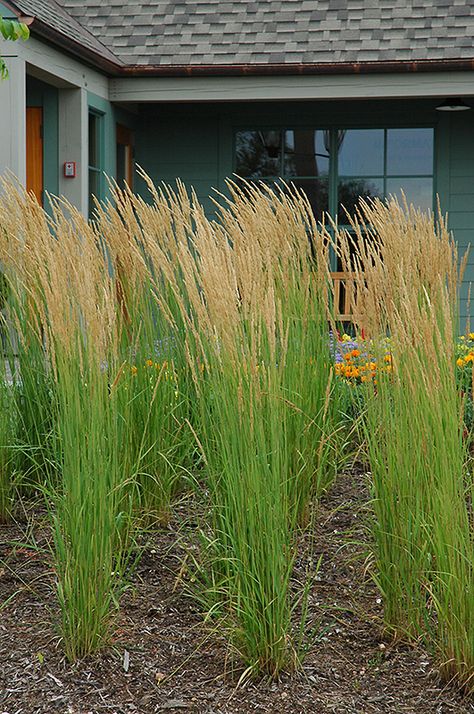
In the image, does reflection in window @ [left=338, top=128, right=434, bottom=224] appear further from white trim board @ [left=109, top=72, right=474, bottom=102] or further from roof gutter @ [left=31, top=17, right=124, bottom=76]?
roof gutter @ [left=31, top=17, right=124, bottom=76]

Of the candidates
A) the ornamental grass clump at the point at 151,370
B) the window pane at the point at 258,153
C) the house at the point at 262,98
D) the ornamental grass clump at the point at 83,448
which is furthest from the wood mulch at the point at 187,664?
the window pane at the point at 258,153

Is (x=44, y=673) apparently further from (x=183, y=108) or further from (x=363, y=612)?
(x=183, y=108)

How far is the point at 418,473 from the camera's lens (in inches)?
104

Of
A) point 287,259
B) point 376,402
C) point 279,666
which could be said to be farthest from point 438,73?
point 279,666

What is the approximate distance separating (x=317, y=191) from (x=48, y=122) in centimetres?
307

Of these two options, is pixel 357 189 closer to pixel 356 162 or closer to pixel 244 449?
pixel 356 162

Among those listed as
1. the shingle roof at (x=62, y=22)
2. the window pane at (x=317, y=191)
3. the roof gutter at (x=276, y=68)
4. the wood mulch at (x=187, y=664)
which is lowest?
the wood mulch at (x=187, y=664)

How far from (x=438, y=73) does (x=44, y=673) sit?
794 cm

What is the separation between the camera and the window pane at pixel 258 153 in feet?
35.0

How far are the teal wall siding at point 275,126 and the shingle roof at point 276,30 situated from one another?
2.70 ft

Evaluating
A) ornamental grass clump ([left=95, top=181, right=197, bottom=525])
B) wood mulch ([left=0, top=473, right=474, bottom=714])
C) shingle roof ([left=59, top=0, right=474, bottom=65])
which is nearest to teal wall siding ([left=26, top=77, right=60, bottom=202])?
shingle roof ([left=59, top=0, right=474, bottom=65])

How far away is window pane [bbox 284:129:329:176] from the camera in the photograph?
1055 centimetres

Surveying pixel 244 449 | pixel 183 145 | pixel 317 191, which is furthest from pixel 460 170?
pixel 244 449

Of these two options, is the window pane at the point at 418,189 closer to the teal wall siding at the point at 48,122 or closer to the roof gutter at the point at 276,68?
the roof gutter at the point at 276,68
